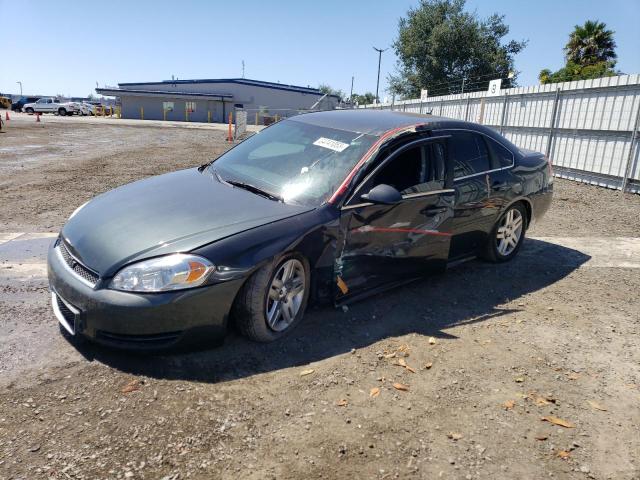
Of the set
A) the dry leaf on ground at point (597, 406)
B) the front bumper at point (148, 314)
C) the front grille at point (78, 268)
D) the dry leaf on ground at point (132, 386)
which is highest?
the front grille at point (78, 268)

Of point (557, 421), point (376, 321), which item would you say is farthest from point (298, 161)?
point (557, 421)

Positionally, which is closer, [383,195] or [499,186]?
[383,195]

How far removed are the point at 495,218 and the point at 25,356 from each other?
14.3 feet

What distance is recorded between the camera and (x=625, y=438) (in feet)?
8.84

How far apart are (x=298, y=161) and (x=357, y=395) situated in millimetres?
2002

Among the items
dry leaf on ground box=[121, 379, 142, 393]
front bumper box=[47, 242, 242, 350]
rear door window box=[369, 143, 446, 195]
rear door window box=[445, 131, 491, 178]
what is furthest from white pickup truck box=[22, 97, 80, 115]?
dry leaf on ground box=[121, 379, 142, 393]

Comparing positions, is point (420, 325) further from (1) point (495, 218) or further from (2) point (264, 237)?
(1) point (495, 218)

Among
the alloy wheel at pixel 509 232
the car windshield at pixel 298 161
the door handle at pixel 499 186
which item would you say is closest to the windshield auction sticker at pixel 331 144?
the car windshield at pixel 298 161

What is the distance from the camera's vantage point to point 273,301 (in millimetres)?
3359

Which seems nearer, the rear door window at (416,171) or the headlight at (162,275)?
the headlight at (162,275)

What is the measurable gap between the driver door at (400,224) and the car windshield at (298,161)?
241 millimetres

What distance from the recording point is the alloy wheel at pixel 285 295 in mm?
3332

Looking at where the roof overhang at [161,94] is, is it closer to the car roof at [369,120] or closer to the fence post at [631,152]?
the fence post at [631,152]

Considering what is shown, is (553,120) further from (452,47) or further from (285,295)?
(452,47)
